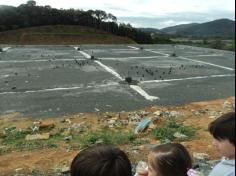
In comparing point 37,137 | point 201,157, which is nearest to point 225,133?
point 201,157

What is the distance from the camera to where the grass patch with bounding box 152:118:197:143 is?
6.91m

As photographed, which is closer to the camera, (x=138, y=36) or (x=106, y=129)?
(x=106, y=129)

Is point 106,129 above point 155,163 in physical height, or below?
below

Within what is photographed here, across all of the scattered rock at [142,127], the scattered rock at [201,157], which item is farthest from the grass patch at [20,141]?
the scattered rock at [201,157]

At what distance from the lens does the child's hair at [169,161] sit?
2.16m

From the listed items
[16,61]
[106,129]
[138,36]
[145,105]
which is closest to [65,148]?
[106,129]

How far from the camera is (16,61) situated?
17.7m

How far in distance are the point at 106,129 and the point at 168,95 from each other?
12.6 ft

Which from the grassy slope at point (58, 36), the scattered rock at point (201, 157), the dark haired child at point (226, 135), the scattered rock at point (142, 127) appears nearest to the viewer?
the dark haired child at point (226, 135)

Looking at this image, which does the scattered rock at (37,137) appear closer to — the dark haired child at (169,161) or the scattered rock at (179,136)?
the scattered rock at (179,136)

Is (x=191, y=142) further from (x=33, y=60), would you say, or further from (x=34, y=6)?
(x=34, y=6)

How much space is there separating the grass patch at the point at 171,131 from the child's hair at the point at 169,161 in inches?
177

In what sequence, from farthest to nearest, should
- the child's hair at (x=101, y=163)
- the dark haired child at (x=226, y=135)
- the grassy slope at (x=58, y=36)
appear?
the grassy slope at (x=58, y=36) < the child's hair at (x=101, y=163) < the dark haired child at (x=226, y=135)

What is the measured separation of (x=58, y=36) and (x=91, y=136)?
27.4 meters
